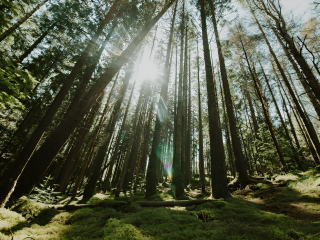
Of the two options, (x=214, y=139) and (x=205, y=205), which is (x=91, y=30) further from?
(x=205, y=205)

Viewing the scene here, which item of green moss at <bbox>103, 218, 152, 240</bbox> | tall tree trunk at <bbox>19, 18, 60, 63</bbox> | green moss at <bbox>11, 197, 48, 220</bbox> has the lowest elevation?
green moss at <bbox>103, 218, 152, 240</bbox>

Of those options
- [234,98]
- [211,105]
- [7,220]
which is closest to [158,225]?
[7,220]

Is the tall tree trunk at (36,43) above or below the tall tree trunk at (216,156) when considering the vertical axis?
above

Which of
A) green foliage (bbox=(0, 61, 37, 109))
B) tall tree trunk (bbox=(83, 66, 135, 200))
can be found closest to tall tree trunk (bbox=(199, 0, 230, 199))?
tall tree trunk (bbox=(83, 66, 135, 200))

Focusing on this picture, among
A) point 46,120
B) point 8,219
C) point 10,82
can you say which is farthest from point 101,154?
point 8,219

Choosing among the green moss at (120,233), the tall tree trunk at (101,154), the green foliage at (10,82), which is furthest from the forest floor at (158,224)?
the tall tree trunk at (101,154)

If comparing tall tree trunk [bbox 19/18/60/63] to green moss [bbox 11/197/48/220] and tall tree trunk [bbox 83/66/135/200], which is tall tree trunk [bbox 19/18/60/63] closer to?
tall tree trunk [bbox 83/66/135/200]

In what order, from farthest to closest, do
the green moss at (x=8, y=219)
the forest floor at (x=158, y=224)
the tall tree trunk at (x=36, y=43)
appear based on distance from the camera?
the tall tree trunk at (x=36, y=43) → the forest floor at (x=158, y=224) → the green moss at (x=8, y=219)

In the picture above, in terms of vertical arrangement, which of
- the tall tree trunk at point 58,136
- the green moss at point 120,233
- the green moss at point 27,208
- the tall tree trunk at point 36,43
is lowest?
the green moss at point 120,233

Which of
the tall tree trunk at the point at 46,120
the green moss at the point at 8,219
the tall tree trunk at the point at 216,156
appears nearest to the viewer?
the green moss at the point at 8,219

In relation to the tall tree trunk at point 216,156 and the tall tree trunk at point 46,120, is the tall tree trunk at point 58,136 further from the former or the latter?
the tall tree trunk at point 216,156

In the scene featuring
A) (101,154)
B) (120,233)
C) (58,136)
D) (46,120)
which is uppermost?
(46,120)

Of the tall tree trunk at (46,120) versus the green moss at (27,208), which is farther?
the tall tree trunk at (46,120)

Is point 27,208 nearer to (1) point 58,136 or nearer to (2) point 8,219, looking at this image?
(2) point 8,219
